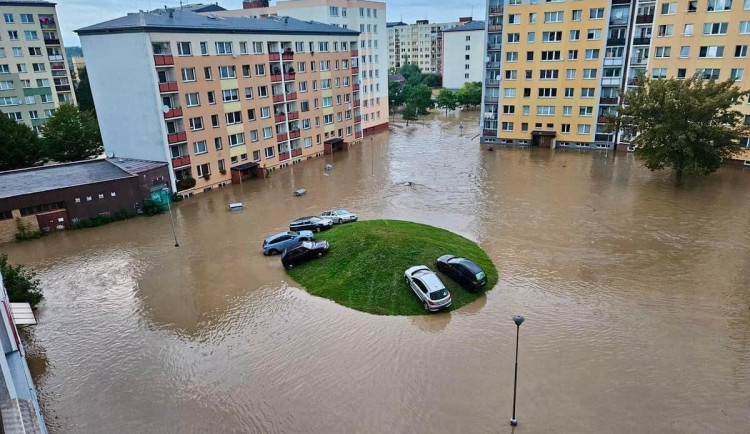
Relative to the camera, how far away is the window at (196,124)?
42347mm

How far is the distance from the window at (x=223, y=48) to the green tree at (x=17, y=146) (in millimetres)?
18820

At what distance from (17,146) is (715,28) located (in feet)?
219

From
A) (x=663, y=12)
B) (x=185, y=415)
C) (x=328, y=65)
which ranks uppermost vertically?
(x=663, y=12)

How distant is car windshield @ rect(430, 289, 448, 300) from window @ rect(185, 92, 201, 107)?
30.9 m

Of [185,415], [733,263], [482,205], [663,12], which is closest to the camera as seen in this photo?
[185,415]

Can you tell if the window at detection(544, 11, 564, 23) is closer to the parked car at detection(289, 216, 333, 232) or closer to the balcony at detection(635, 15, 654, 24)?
the balcony at detection(635, 15, 654, 24)

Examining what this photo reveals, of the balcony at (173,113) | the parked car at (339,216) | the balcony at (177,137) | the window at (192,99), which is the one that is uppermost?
the window at (192,99)

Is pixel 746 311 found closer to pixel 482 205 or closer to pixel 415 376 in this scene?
pixel 415 376

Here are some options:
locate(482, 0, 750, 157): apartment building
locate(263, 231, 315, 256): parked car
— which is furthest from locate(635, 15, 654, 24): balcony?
locate(263, 231, 315, 256): parked car

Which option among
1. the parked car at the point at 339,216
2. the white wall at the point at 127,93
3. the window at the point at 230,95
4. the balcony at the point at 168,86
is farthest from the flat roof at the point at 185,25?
the parked car at the point at 339,216

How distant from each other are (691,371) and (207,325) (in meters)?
Answer: 20.6

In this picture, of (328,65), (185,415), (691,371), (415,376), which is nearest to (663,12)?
(328,65)

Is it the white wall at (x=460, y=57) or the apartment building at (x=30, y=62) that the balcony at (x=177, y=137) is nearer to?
the apartment building at (x=30, y=62)

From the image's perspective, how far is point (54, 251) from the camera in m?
31.1
